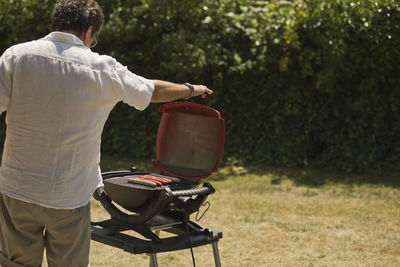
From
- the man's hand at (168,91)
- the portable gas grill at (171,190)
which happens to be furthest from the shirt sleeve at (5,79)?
the portable gas grill at (171,190)

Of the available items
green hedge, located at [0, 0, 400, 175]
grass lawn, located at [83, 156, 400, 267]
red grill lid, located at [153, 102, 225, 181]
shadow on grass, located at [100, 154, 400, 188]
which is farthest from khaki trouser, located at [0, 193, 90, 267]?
green hedge, located at [0, 0, 400, 175]

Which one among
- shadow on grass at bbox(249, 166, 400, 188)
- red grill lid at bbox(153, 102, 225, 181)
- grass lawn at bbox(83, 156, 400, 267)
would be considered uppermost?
red grill lid at bbox(153, 102, 225, 181)

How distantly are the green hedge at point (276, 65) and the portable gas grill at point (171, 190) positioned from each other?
5.01 metres

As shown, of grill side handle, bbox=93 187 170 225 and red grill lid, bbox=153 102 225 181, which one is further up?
red grill lid, bbox=153 102 225 181

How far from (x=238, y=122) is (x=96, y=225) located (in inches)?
239

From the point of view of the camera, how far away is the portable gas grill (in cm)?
323

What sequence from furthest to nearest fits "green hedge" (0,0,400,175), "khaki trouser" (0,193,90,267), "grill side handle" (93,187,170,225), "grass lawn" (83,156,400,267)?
"green hedge" (0,0,400,175), "grass lawn" (83,156,400,267), "grill side handle" (93,187,170,225), "khaki trouser" (0,193,90,267)

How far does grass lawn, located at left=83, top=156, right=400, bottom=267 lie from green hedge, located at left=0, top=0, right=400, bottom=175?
612 mm

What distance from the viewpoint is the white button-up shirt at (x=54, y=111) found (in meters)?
2.57

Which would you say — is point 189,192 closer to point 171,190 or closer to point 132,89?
point 171,190

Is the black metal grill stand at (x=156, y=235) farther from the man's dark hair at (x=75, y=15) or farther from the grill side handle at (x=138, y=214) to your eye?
the man's dark hair at (x=75, y=15)

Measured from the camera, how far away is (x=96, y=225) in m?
3.54

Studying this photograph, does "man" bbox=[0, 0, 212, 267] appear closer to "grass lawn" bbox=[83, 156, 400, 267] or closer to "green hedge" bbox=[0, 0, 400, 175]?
"grass lawn" bbox=[83, 156, 400, 267]

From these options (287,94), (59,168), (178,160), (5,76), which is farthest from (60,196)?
(287,94)
